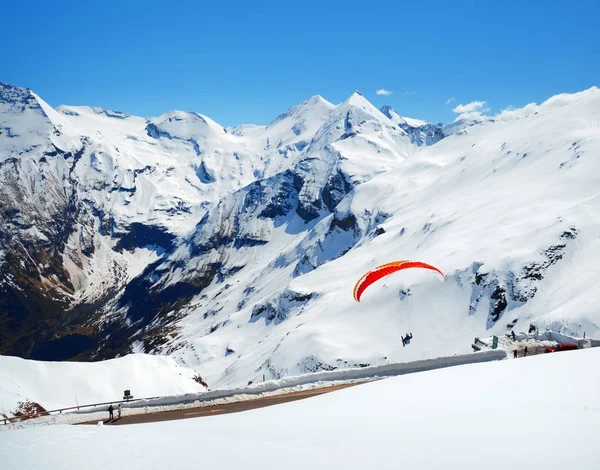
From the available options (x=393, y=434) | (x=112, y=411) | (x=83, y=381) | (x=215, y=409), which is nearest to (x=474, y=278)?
(x=83, y=381)

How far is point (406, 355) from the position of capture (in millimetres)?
79625

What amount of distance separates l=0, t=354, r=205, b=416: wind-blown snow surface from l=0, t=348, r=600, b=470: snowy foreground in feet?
123

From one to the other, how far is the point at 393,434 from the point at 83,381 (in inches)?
2203

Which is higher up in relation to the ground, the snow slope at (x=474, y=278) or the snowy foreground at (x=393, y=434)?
the snow slope at (x=474, y=278)

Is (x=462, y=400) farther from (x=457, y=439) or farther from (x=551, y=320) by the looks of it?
(x=551, y=320)

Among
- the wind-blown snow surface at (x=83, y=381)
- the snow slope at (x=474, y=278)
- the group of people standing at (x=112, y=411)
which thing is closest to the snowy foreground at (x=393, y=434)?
the group of people standing at (x=112, y=411)

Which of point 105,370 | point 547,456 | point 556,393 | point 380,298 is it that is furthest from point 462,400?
point 380,298

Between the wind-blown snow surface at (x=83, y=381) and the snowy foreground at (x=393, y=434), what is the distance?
37.5 meters

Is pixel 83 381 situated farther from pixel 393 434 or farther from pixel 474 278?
pixel 474 278

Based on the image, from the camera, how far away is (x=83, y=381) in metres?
60.3

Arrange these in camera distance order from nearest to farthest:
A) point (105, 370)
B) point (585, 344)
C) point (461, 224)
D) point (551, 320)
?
point (585, 344)
point (551, 320)
point (105, 370)
point (461, 224)

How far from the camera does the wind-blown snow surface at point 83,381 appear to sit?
53.8 meters

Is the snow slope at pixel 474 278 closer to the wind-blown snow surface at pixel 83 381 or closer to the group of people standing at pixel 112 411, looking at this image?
the wind-blown snow surface at pixel 83 381

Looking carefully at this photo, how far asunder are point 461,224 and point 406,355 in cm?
4773
